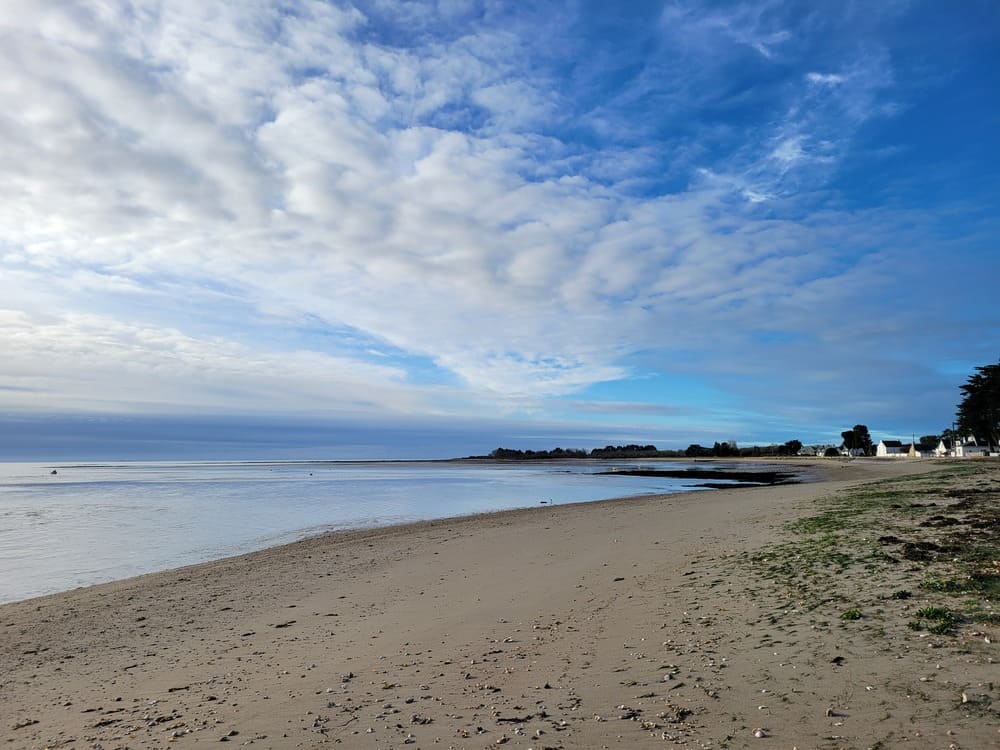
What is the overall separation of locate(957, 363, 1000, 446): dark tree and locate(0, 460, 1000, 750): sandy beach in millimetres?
79788

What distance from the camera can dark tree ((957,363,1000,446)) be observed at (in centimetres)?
7519

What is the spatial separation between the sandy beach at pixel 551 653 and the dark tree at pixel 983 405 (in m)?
79.8

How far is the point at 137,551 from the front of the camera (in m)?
19.4

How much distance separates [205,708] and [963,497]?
63.9 feet

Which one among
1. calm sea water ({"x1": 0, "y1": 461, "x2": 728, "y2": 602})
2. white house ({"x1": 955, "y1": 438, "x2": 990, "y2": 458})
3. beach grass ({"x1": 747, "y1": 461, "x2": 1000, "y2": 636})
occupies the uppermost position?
white house ({"x1": 955, "y1": 438, "x2": 990, "y2": 458})

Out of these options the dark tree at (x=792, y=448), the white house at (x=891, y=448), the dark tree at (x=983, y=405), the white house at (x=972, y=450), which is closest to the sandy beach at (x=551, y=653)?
the dark tree at (x=983, y=405)

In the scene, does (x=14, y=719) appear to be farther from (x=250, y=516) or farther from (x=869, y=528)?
(x=250, y=516)

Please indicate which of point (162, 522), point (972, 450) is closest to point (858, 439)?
point (972, 450)

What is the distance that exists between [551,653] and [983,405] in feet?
321

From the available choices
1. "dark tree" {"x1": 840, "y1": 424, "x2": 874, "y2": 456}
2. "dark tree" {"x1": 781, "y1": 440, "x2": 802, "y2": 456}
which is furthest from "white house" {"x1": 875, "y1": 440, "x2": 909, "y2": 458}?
"dark tree" {"x1": 781, "y1": 440, "x2": 802, "y2": 456}

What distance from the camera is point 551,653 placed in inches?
282

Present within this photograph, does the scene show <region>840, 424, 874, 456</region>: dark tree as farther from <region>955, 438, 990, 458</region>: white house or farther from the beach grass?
the beach grass

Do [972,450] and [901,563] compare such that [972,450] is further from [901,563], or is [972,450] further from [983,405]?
[901,563]

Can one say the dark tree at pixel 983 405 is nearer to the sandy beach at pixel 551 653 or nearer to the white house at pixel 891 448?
the white house at pixel 891 448
